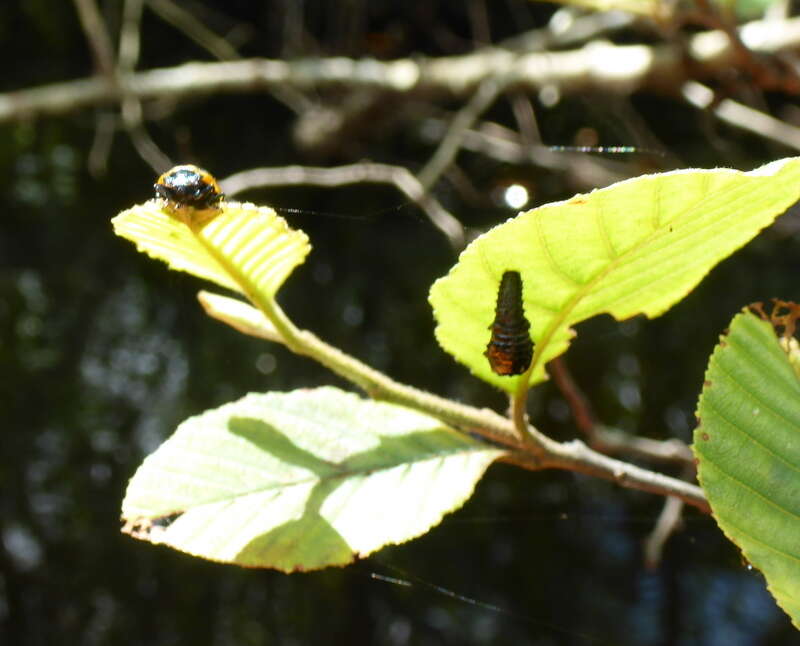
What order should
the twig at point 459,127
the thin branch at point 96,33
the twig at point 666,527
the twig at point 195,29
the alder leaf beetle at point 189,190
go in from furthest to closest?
the twig at point 195,29, the thin branch at point 96,33, the twig at point 459,127, the twig at point 666,527, the alder leaf beetle at point 189,190

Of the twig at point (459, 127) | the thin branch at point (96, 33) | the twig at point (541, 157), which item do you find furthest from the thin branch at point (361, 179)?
Result: the thin branch at point (96, 33)

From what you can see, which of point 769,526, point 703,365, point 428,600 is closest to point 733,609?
point 703,365

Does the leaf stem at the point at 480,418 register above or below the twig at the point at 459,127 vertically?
below

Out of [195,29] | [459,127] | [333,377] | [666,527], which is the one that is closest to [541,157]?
[459,127]

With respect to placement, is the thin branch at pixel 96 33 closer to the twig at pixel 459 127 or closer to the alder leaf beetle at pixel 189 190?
the twig at pixel 459 127

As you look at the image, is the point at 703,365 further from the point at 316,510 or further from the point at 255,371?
the point at 316,510

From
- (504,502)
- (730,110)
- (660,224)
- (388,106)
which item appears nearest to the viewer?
(660,224)

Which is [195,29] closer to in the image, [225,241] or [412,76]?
[412,76]
